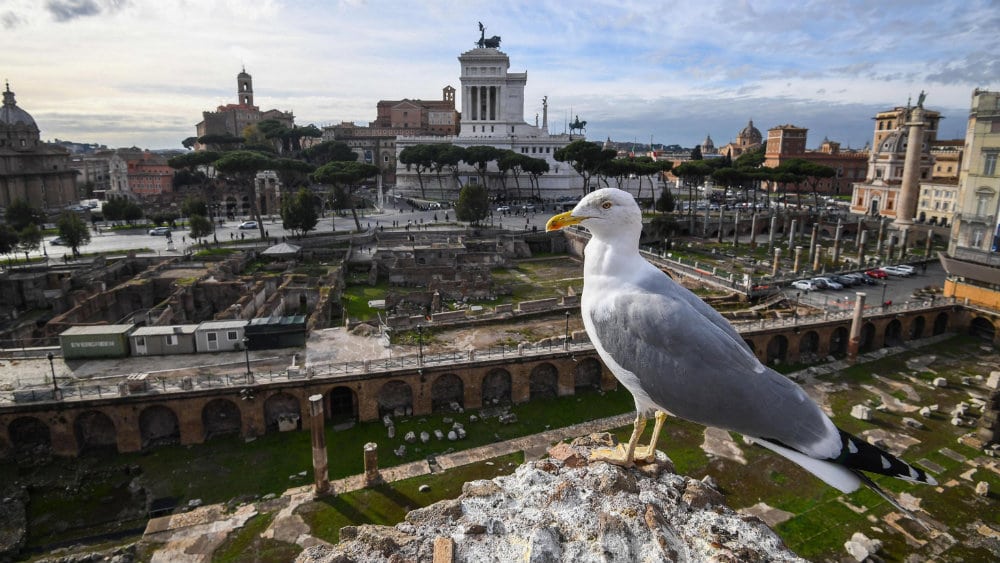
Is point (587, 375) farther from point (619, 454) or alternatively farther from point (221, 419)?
point (619, 454)

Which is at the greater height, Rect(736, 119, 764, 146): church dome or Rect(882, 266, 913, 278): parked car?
Rect(736, 119, 764, 146): church dome

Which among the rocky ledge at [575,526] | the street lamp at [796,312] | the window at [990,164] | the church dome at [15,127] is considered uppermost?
the church dome at [15,127]

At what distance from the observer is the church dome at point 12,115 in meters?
63.1

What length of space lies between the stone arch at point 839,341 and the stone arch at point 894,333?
290cm

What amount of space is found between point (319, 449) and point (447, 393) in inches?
266

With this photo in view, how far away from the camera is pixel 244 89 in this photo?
116 meters

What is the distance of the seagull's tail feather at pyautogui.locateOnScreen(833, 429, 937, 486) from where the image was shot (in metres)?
4.39

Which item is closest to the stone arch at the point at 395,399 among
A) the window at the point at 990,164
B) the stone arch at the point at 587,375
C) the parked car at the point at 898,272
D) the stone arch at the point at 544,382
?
the stone arch at the point at 544,382

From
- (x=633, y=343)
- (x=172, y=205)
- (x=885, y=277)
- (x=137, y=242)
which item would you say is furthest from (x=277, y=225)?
(x=633, y=343)

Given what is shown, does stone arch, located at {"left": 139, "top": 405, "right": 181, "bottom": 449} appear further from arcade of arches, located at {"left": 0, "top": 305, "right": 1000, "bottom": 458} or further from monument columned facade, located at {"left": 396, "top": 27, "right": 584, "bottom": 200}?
monument columned facade, located at {"left": 396, "top": 27, "right": 584, "bottom": 200}

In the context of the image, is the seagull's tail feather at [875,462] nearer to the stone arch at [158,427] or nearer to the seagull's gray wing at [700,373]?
the seagull's gray wing at [700,373]

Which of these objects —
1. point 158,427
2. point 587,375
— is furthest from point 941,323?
point 158,427

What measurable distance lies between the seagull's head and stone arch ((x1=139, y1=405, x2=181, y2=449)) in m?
19.1

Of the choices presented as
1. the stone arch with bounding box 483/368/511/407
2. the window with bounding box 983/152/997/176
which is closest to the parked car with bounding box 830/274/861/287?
the window with bounding box 983/152/997/176
